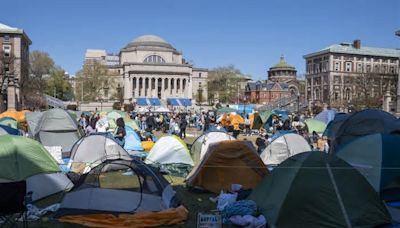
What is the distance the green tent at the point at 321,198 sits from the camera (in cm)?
727

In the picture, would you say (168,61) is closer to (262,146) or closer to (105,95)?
(105,95)

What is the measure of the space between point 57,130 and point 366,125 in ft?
Answer: 38.6

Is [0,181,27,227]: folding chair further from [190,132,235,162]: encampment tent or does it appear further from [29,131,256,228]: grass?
[190,132,235,162]: encampment tent

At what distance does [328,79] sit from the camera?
93750 mm

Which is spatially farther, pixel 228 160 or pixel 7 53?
pixel 7 53

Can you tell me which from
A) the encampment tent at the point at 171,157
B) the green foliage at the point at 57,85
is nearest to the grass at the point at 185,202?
the encampment tent at the point at 171,157

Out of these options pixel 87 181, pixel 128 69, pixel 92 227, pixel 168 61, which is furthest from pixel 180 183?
pixel 168 61

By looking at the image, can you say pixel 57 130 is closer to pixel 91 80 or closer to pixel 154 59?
pixel 91 80

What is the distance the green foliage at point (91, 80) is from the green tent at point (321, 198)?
7272 centimetres

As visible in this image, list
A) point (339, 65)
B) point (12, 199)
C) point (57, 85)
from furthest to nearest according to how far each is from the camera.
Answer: point (339, 65) < point (57, 85) < point (12, 199)

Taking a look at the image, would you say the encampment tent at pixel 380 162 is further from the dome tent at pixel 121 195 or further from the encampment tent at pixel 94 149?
the encampment tent at pixel 94 149

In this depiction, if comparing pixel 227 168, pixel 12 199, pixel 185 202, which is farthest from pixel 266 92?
pixel 12 199

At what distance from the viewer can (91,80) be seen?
254 ft

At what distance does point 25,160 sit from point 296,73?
117516 millimetres
